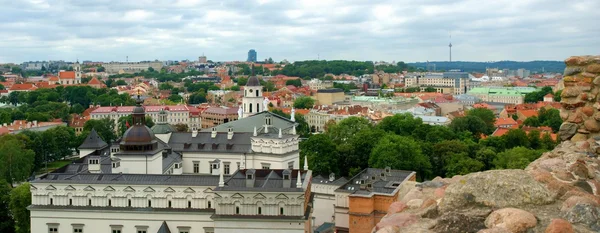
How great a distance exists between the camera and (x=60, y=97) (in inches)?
5340

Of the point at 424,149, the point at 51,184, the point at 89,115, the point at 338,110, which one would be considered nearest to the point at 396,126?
the point at 424,149

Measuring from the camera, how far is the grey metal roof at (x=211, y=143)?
1682 inches

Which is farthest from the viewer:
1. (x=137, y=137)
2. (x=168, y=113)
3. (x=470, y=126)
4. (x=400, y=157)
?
(x=168, y=113)

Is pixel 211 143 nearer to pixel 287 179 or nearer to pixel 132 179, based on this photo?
pixel 132 179

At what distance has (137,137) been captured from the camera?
35469mm

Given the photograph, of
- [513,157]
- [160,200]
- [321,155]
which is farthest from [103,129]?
[160,200]

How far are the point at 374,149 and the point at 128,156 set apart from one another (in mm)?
21507

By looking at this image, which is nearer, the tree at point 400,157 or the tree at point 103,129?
the tree at point 400,157

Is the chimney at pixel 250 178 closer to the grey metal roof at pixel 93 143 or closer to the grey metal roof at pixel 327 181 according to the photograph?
the grey metal roof at pixel 327 181

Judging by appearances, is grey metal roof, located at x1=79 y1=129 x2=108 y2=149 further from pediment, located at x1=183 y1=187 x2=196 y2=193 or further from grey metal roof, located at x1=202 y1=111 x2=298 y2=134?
pediment, located at x1=183 y1=187 x2=196 y2=193

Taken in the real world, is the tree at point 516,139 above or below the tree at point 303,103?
below

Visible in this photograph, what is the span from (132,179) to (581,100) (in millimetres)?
24427

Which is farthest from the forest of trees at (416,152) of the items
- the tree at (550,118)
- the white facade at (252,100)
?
the tree at (550,118)

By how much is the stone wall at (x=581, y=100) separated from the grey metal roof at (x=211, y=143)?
3259 centimetres
